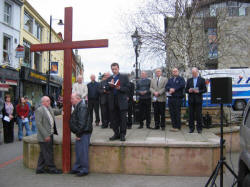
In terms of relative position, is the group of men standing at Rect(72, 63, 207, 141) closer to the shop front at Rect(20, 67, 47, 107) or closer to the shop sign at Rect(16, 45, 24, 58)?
the shop sign at Rect(16, 45, 24, 58)

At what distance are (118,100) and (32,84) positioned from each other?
76.7ft

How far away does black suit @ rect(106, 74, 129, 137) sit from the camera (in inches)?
249

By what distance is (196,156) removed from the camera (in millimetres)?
5746

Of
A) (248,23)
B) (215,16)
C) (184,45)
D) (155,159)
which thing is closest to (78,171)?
(155,159)

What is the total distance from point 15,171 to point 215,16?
38.1 ft

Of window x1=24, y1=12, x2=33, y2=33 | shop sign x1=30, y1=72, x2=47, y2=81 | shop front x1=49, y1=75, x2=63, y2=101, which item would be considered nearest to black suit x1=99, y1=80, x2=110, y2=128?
shop sign x1=30, y1=72, x2=47, y2=81

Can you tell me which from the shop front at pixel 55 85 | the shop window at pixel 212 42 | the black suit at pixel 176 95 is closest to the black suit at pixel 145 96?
the black suit at pixel 176 95

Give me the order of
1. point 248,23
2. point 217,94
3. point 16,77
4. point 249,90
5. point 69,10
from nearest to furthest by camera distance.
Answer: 1. point 217,94
2. point 69,10
3. point 249,90
4. point 16,77
5. point 248,23

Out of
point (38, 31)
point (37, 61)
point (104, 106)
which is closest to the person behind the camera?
point (104, 106)

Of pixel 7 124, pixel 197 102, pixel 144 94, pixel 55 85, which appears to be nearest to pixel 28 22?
pixel 55 85

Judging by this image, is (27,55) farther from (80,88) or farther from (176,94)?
(176,94)

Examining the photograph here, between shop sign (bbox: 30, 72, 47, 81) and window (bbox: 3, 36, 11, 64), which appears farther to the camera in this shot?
shop sign (bbox: 30, 72, 47, 81)

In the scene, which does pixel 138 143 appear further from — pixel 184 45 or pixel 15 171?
pixel 184 45

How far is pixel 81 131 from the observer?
225 inches
